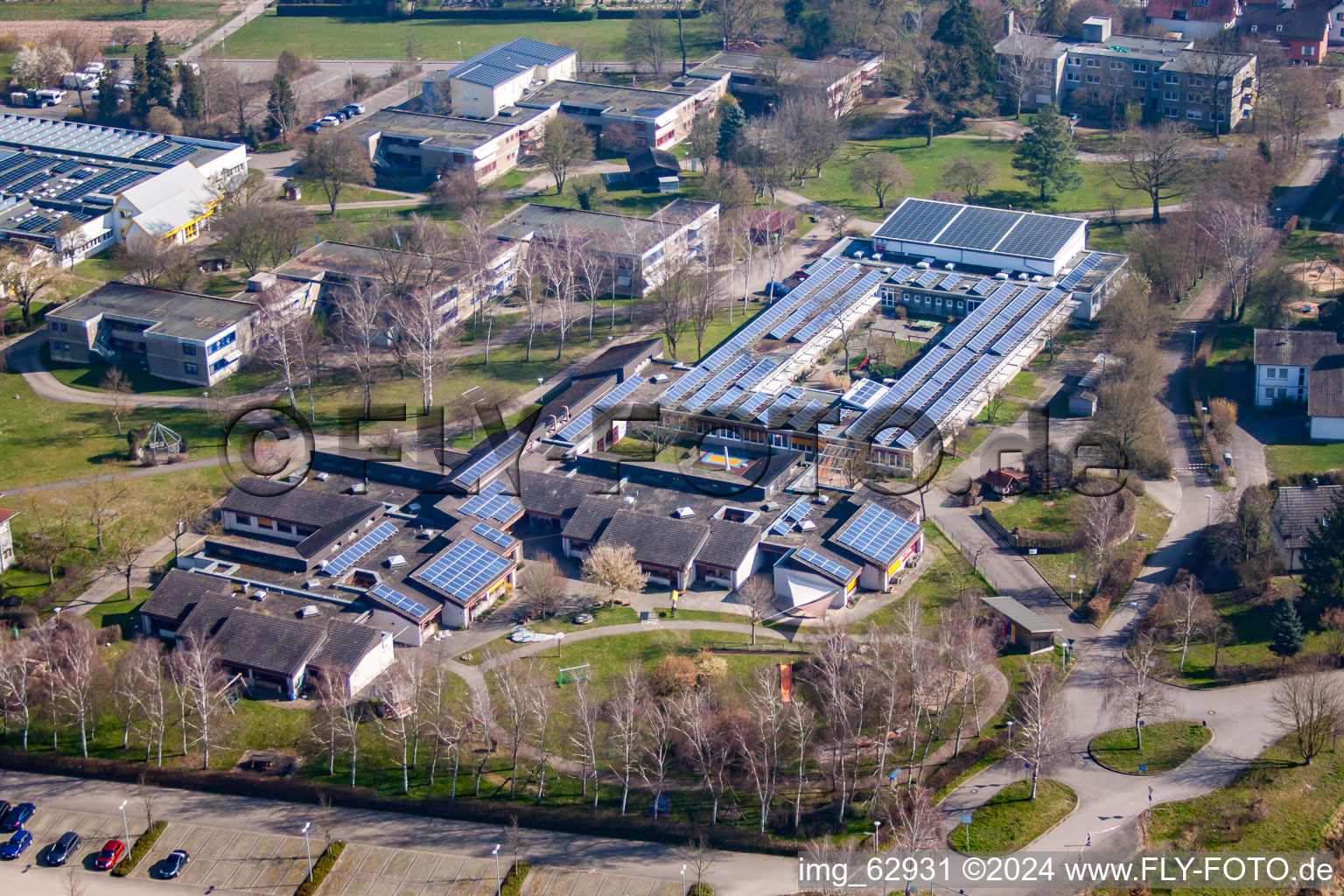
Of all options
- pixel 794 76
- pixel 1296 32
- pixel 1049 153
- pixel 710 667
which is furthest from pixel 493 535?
pixel 1296 32

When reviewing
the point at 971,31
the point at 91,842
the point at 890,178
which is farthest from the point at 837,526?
the point at 971,31

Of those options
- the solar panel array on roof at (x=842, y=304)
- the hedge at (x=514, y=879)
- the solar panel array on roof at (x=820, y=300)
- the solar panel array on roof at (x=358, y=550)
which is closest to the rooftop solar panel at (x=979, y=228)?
the solar panel array on roof at (x=842, y=304)

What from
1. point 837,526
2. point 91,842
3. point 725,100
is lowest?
point 91,842

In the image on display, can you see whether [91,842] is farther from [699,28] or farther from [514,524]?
[699,28]

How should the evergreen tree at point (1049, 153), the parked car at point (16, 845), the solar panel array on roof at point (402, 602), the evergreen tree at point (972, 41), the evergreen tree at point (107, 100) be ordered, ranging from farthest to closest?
1. the evergreen tree at point (972, 41)
2. the evergreen tree at point (107, 100)
3. the evergreen tree at point (1049, 153)
4. the solar panel array on roof at point (402, 602)
5. the parked car at point (16, 845)

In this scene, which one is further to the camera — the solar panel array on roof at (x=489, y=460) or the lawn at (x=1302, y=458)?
the lawn at (x=1302, y=458)

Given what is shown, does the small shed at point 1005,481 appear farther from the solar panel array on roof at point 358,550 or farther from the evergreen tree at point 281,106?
the evergreen tree at point 281,106

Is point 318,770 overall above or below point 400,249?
below
